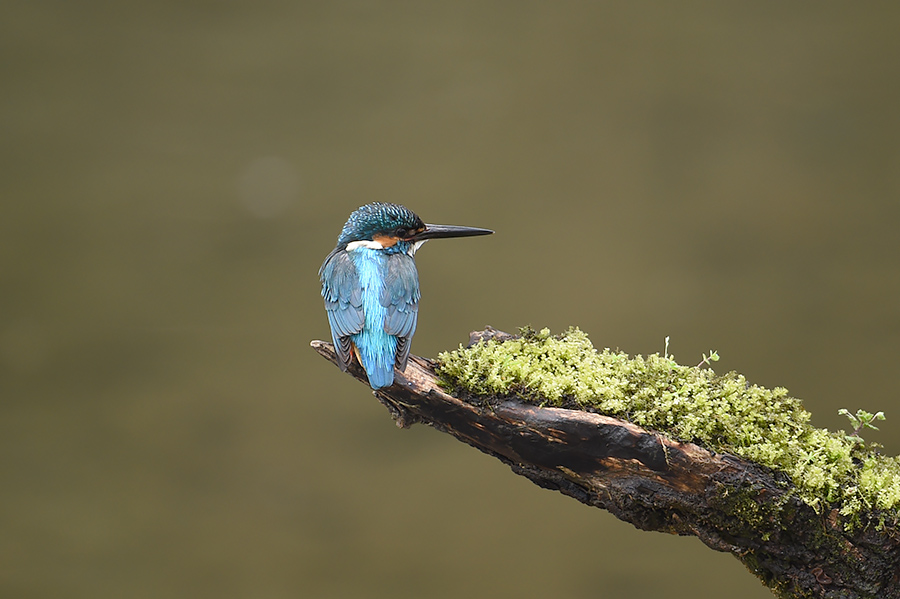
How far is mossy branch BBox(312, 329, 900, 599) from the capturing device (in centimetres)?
214

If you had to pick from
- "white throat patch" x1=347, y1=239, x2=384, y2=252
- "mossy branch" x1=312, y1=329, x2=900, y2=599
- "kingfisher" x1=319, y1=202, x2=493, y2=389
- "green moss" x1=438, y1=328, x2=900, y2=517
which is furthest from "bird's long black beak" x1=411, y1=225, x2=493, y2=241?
"mossy branch" x1=312, y1=329, x2=900, y2=599

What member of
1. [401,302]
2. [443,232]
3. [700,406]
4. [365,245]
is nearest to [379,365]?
[401,302]

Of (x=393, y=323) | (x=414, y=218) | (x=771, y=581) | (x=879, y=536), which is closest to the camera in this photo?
(x=879, y=536)

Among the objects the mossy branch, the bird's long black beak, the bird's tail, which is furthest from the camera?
the bird's long black beak

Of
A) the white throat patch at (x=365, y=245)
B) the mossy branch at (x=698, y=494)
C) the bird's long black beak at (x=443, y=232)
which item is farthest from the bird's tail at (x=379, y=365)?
the bird's long black beak at (x=443, y=232)

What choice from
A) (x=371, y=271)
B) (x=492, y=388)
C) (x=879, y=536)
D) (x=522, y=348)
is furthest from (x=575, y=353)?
(x=879, y=536)

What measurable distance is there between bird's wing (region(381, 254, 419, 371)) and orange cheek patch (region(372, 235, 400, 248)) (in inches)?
3.1

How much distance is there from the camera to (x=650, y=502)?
222 cm

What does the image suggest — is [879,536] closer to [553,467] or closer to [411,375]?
[553,467]

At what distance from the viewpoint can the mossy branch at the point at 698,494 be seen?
7.03 ft

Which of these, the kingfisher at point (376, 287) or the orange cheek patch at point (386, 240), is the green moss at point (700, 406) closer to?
the kingfisher at point (376, 287)

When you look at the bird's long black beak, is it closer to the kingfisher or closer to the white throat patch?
the kingfisher

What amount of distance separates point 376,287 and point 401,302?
9 centimetres

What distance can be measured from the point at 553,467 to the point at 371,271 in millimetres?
836
